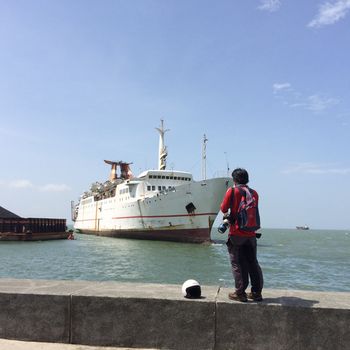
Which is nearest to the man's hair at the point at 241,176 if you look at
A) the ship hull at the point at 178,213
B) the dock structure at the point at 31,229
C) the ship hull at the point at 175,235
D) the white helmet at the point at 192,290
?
the white helmet at the point at 192,290

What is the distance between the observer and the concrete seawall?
3.50 metres

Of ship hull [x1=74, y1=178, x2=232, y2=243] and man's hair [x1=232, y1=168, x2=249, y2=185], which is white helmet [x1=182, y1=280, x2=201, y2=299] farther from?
ship hull [x1=74, y1=178, x2=232, y2=243]

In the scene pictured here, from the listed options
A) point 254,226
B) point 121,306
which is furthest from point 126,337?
point 254,226

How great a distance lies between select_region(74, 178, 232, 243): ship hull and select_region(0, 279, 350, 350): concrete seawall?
3365cm

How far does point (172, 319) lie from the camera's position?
145 inches

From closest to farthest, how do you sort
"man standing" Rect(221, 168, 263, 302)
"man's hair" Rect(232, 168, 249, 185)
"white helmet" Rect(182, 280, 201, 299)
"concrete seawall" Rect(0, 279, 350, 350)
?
1. "concrete seawall" Rect(0, 279, 350, 350)
2. "white helmet" Rect(182, 280, 201, 299)
3. "man standing" Rect(221, 168, 263, 302)
4. "man's hair" Rect(232, 168, 249, 185)

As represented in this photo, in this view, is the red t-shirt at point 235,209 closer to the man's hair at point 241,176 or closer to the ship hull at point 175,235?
the man's hair at point 241,176

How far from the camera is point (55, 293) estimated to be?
13.0 feet

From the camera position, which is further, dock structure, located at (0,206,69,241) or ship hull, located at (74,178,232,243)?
dock structure, located at (0,206,69,241)

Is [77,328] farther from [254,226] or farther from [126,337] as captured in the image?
[254,226]

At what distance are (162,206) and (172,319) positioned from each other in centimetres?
3695

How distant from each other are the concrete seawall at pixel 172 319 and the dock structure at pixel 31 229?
44708 millimetres

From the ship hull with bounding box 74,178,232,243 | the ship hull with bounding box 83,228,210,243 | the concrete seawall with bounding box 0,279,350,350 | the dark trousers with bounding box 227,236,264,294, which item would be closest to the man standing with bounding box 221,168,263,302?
the dark trousers with bounding box 227,236,264,294

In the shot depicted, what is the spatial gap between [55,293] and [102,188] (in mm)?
57329
